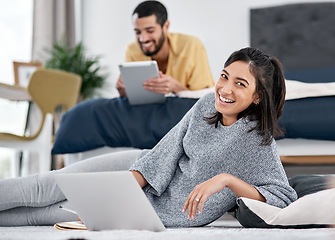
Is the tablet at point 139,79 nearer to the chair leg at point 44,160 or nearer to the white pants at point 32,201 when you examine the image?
the white pants at point 32,201

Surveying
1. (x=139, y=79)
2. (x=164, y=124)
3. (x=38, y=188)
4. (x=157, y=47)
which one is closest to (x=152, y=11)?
(x=157, y=47)

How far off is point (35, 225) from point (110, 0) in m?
3.33

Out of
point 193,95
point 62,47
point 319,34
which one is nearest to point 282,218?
point 193,95

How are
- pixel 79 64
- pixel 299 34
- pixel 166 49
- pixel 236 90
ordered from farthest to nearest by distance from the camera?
pixel 79 64 → pixel 299 34 → pixel 166 49 → pixel 236 90

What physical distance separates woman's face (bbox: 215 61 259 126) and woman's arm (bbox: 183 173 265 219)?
213 mm

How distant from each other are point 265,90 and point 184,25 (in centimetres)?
306

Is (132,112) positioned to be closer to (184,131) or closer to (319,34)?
(184,131)

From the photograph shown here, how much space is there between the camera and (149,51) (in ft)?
8.80

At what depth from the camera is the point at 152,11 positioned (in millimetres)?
2637

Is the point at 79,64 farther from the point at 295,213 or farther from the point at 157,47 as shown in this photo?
the point at 295,213

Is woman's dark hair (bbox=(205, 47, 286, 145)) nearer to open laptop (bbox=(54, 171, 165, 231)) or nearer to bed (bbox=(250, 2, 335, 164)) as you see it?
open laptop (bbox=(54, 171, 165, 231))

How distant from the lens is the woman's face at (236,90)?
1.36 metres

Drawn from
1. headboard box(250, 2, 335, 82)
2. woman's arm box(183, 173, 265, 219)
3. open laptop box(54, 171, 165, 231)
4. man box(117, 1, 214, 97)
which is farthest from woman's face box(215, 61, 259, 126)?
headboard box(250, 2, 335, 82)

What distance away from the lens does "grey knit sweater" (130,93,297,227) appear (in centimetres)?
138
